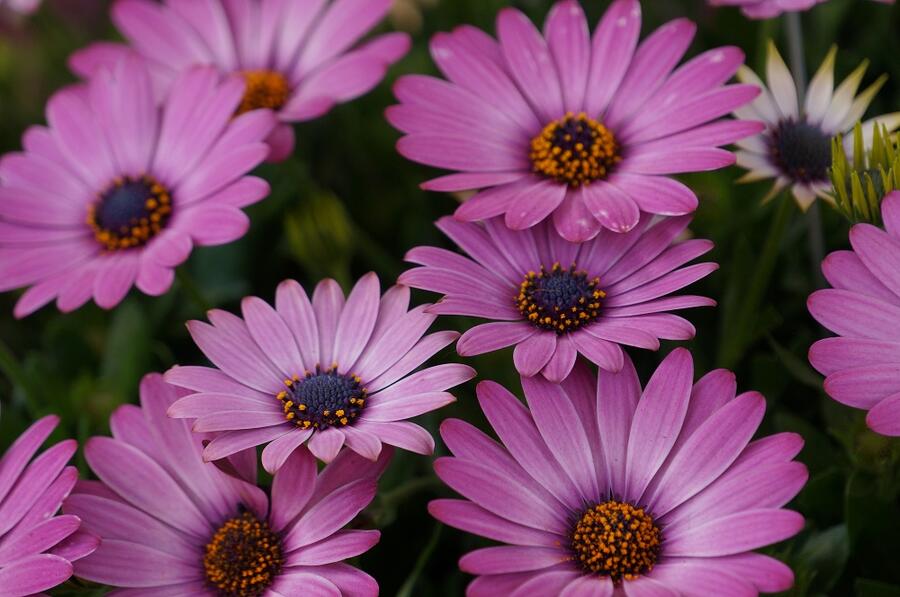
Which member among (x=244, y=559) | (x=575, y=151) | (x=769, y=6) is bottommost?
(x=244, y=559)

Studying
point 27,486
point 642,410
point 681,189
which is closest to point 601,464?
point 642,410

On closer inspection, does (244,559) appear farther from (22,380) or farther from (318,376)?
(22,380)

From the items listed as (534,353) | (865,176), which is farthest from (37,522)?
(865,176)

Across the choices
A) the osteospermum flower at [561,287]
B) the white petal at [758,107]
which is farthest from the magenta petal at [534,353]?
the white petal at [758,107]

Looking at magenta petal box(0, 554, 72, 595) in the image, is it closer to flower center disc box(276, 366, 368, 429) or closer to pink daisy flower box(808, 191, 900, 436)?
flower center disc box(276, 366, 368, 429)

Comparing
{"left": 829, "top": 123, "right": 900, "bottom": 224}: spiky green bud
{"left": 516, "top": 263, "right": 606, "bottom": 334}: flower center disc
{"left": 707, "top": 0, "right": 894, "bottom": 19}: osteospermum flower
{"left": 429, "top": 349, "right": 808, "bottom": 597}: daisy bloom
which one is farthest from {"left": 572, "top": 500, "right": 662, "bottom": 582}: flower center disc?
{"left": 707, "top": 0, "right": 894, "bottom": 19}: osteospermum flower

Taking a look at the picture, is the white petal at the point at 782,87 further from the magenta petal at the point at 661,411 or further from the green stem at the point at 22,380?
the green stem at the point at 22,380
